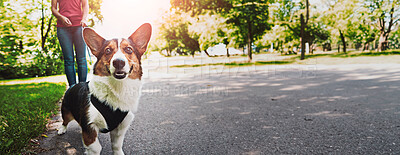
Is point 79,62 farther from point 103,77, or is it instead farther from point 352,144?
point 352,144

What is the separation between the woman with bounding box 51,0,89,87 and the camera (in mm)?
2909

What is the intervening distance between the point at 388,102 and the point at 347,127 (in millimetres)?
2446

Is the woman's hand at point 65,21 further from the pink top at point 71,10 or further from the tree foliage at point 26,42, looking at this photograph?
the tree foliage at point 26,42

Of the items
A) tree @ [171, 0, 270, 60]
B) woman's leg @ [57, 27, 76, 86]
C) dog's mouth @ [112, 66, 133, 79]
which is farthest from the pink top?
tree @ [171, 0, 270, 60]

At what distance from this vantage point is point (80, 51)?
10.4ft

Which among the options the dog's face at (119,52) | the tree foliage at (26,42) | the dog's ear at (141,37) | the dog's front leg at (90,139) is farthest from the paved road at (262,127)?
the tree foliage at (26,42)

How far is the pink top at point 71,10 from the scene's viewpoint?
115 inches

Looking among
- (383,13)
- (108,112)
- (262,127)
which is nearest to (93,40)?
(108,112)

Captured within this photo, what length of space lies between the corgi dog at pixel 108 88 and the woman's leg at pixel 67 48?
50.5 inches

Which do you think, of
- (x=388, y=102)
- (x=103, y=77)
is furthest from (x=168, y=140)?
(x=388, y=102)

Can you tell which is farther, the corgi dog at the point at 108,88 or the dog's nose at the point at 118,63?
the corgi dog at the point at 108,88

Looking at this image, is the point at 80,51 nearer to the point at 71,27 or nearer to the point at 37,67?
the point at 71,27

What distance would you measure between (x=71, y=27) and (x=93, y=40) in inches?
56.3

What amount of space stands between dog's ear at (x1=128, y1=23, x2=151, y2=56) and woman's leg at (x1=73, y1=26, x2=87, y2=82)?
150 cm
